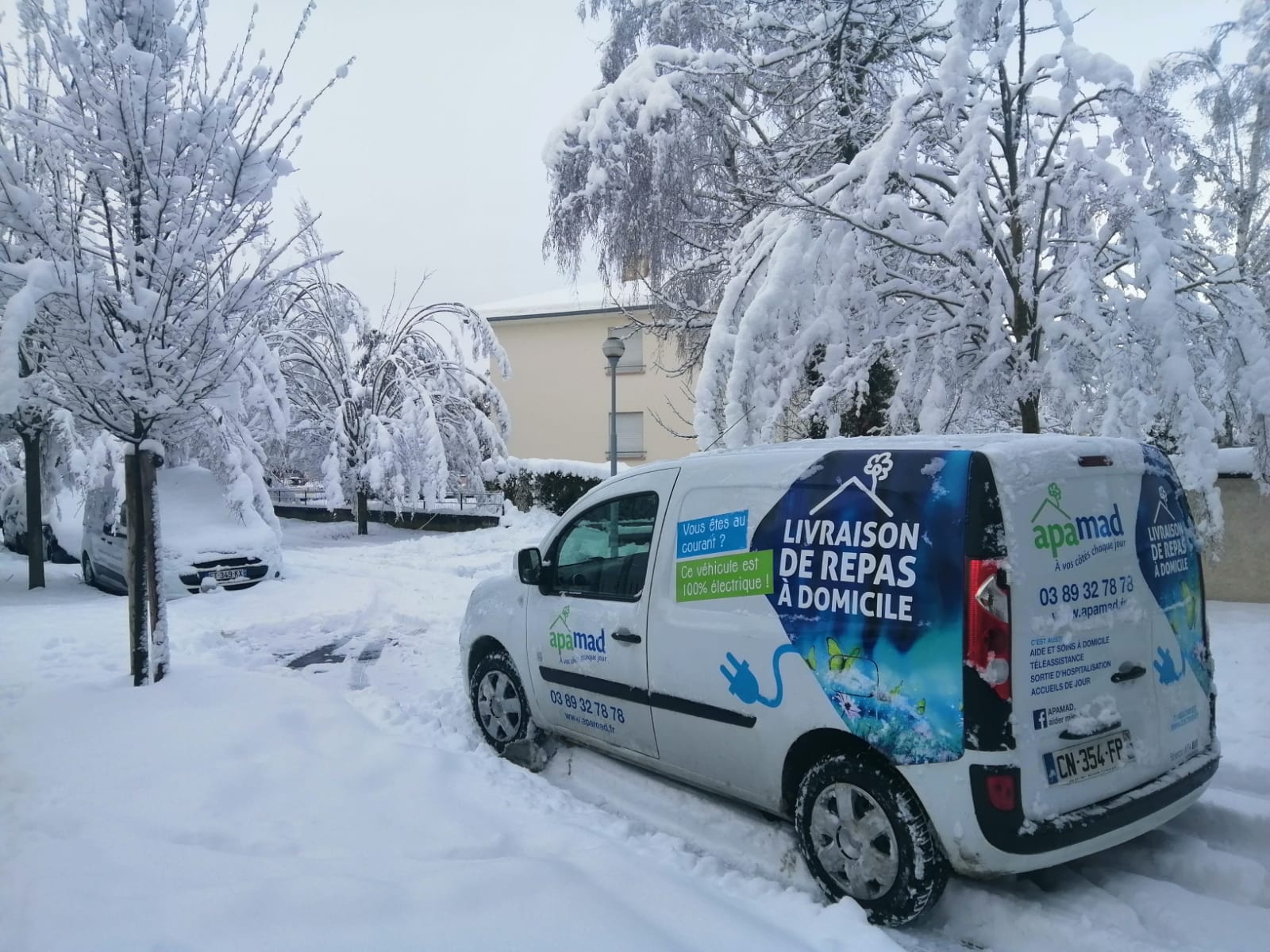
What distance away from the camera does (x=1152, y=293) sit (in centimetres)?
512

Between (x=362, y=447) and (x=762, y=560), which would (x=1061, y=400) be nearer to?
(x=762, y=560)

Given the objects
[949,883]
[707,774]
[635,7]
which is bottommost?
[949,883]

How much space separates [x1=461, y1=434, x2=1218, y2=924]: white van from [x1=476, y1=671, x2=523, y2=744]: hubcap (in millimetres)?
1296

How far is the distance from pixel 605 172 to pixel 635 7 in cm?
299

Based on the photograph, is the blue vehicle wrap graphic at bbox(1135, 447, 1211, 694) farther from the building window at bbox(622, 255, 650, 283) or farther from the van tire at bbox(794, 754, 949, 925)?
the building window at bbox(622, 255, 650, 283)

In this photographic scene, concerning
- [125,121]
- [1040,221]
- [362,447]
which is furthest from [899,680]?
[362,447]

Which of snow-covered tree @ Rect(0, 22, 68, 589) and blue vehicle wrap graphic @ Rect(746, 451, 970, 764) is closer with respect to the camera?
blue vehicle wrap graphic @ Rect(746, 451, 970, 764)

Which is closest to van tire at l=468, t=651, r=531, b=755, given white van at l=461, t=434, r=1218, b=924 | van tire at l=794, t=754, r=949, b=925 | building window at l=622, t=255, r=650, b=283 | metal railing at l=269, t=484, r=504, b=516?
white van at l=461, t=434, r=1218, b=924

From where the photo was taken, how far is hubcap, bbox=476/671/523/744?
5.15 metres

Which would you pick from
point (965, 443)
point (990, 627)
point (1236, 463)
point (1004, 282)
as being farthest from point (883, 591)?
point (1236, 463)

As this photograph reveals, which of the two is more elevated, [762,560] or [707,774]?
[762,560]

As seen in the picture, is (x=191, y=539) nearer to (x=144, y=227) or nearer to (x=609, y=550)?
(x=144, y=227)

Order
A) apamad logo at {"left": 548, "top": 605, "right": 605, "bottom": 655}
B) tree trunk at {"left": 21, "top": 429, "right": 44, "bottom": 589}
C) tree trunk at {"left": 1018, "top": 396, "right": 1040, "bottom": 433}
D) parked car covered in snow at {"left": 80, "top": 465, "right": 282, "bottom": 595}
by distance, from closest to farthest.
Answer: apamad logo at {"left": 548, "top": 605, "right": 605, "bottom": 655}, tree trunk at {"left": 1018, "top": 396, "right": 1040, "bottom": 433}, parked car covered in snow at {"left": 80, "top": 465, "right": 282, "bottom": 595}, tree trunk at {"left": 21, "top": 429, "right": 44, "bottom": 589}

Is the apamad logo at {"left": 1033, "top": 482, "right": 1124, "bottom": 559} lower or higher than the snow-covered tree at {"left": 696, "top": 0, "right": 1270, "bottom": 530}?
lower
